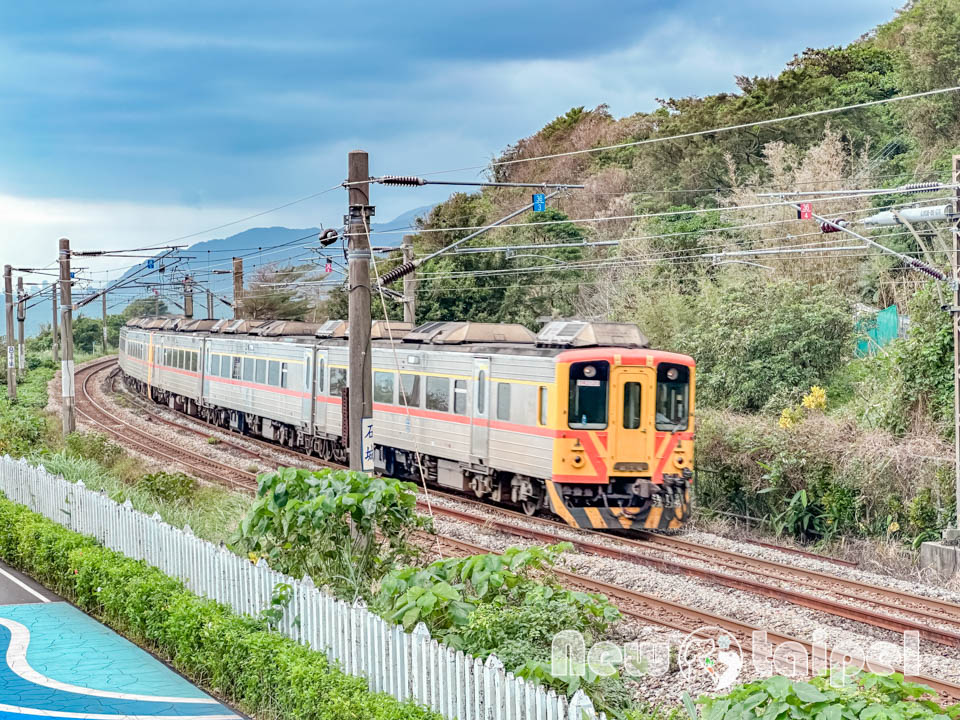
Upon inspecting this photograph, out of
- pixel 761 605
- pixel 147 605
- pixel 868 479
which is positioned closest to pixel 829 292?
pixel 868 479

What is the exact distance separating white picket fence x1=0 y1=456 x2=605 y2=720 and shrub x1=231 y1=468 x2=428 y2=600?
0.43 m

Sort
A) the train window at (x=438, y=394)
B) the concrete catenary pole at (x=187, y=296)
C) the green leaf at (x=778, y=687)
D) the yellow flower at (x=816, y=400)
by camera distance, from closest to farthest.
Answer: the green leaf at (x=778, y=687), the train window at (x=438, y=394), the yellow flower at (x=816, y=400), the concrete catenary pole at (x=187, y=296)

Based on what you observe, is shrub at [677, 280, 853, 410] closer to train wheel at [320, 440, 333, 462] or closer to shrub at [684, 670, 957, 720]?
train wheel at [320, 440, 333, 462]

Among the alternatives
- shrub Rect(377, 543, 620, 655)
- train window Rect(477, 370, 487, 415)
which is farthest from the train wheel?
shrub Rect(377, 543, 620, 655)

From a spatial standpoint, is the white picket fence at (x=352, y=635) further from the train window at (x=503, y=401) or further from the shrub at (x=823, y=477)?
the shrub at (x=823, y=477)

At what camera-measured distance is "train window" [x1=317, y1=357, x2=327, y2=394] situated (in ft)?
82.1

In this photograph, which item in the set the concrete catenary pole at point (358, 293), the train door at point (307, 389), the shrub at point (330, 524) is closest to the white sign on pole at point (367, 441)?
the concrete catenary pole at point (358, 293)

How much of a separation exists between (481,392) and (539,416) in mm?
1878

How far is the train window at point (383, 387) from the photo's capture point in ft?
71.3

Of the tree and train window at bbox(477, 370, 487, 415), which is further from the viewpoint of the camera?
the tree

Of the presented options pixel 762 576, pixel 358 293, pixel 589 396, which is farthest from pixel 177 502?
pixel 762 576

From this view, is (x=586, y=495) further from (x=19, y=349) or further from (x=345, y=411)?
(x=19, y=349)

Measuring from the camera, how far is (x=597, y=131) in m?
54.4

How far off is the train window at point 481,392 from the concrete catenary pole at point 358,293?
16.4ft
